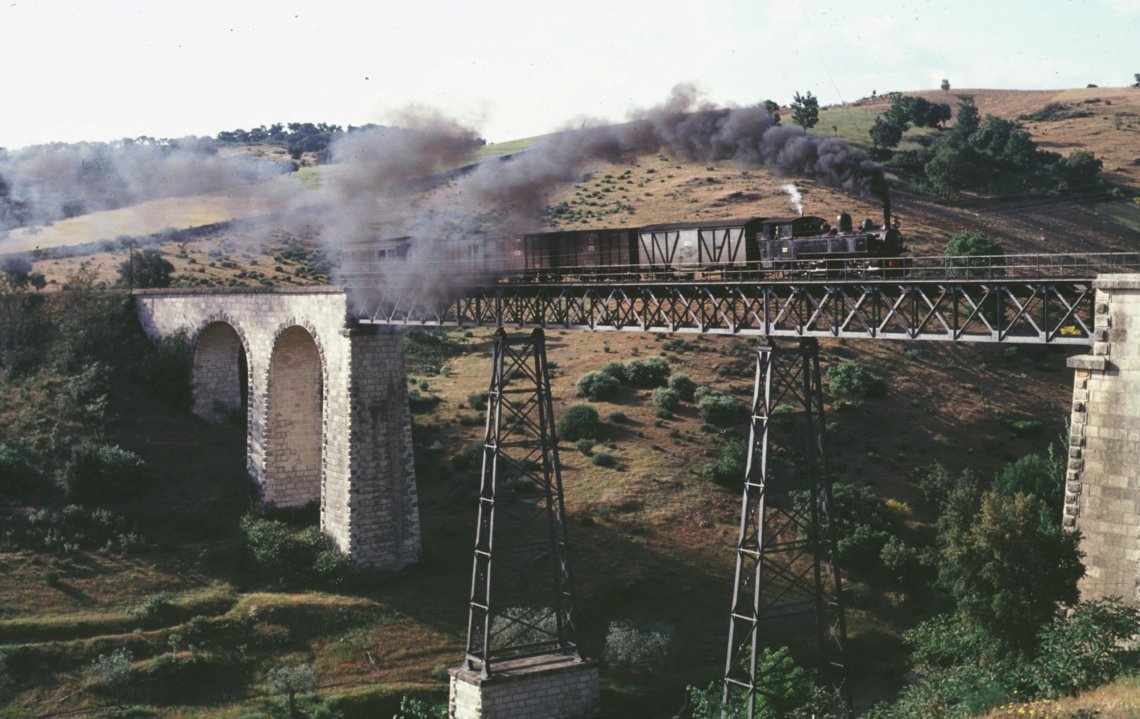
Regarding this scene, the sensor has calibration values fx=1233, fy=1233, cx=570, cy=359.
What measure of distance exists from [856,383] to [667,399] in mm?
9035

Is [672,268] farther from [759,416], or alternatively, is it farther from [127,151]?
[127,151]

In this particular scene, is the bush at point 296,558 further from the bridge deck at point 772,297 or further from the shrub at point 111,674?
the bridge deck at point 772,297

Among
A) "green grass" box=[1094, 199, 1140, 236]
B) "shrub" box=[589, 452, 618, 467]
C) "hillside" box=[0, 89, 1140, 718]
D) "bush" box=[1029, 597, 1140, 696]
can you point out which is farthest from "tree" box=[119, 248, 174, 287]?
"green grass" box=[1094, 199, 1140, 236]

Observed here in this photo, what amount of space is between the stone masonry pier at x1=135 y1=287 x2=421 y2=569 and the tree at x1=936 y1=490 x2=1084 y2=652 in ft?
60.4

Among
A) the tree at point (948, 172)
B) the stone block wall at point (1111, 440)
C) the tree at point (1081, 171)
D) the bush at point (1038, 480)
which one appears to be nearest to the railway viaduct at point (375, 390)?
the stone block wall at point (1111, 440)

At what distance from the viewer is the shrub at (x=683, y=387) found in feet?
168

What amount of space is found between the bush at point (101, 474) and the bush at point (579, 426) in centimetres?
1520

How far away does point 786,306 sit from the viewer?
82.1ft

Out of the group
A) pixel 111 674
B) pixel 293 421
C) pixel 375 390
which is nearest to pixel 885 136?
pixel 293 421

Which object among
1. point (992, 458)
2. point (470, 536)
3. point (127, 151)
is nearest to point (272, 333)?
point (470, 536)

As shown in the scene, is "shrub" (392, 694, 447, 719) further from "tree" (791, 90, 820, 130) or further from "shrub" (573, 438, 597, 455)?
"tree" (791, 90, 820, 130)

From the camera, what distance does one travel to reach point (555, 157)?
3403cm

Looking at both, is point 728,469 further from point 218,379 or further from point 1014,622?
point 1014,622

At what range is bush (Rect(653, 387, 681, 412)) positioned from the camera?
163 feet
